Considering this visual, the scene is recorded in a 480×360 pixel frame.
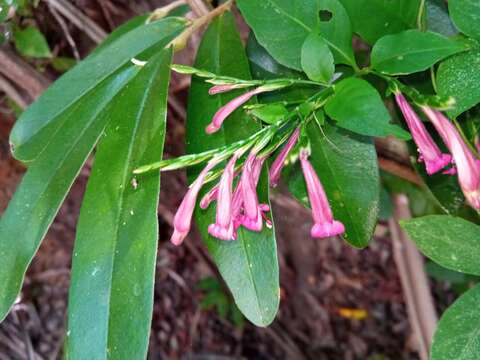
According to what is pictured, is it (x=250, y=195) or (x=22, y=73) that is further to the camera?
(x=22, y=73)

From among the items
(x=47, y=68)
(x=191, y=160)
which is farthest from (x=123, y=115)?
(x=47, y=68)

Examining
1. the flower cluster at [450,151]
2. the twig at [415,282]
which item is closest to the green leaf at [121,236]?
the flower cluster at [450,151]

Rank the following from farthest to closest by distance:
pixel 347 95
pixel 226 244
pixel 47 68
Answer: pixel 47 68
pixel 226 244
pixel 347 95

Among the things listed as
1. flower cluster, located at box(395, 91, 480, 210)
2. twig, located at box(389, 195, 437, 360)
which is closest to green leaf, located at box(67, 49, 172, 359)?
flower cluster, located at box(395, 91, 480, 210)

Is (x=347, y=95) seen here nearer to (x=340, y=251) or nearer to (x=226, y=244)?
(x=226, y=244)

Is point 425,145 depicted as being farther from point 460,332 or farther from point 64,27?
point 64,27

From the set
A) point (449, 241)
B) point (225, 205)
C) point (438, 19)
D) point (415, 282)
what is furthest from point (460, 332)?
point (415, 282)
